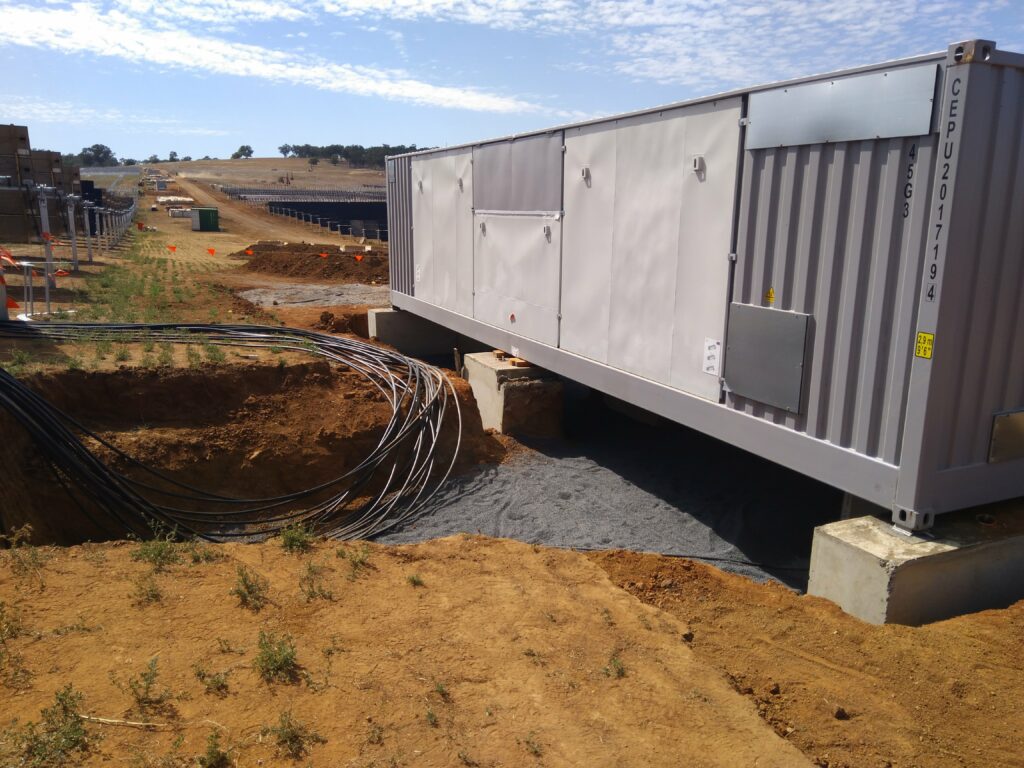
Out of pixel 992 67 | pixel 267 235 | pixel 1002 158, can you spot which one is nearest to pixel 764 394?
pixel 1002 158

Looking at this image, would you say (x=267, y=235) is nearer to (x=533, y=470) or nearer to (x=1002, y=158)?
(x=533, y=470)

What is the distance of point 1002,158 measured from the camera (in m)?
4.34

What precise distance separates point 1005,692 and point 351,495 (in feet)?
21.1

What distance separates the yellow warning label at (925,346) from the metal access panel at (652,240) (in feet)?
5.59

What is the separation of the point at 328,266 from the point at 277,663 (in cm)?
2161

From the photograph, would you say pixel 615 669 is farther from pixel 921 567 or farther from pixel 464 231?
pixel 464 231

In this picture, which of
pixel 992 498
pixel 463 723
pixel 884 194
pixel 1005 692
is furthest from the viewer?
pixel 992 498

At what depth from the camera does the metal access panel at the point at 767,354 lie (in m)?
5.33

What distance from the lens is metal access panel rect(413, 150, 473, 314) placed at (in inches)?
426

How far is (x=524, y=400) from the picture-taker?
948cm

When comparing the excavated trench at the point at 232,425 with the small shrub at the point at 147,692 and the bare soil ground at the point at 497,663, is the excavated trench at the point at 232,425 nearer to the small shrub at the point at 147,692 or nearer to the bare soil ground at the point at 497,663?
the bare soil ground at the point at 497,663

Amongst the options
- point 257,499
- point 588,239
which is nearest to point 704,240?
point 588,239

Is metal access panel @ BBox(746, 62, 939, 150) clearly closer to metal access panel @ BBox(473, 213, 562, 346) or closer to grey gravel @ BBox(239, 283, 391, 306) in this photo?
metal access panel @ BBox(473, 213, 562, 346)

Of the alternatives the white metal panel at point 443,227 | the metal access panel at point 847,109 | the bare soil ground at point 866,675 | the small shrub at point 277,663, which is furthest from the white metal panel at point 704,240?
the white metal panel at point 443,227
